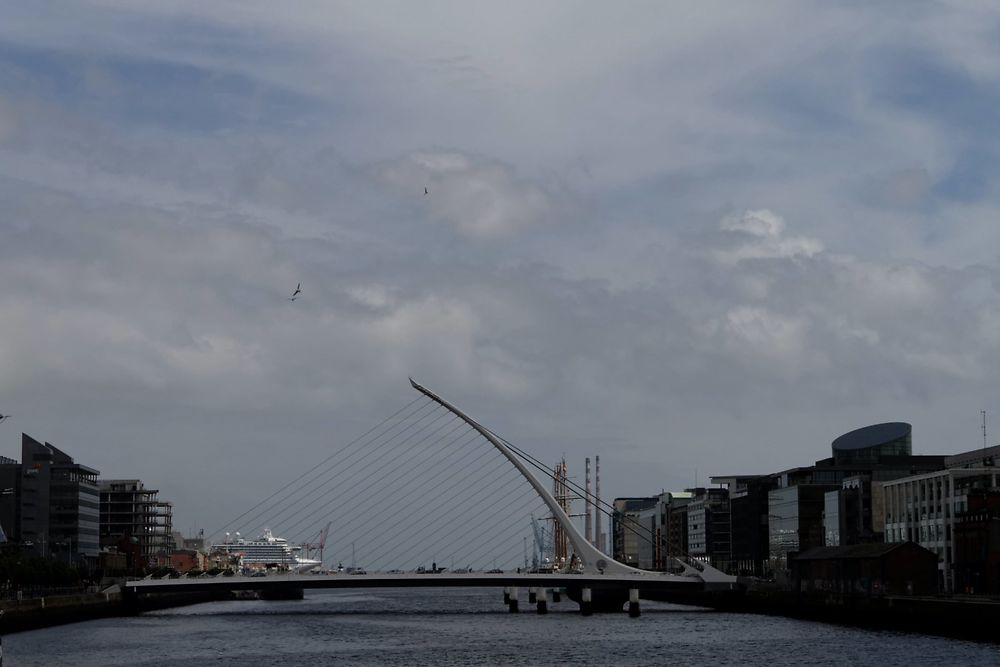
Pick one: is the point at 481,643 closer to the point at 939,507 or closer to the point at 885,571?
the point at 885,571

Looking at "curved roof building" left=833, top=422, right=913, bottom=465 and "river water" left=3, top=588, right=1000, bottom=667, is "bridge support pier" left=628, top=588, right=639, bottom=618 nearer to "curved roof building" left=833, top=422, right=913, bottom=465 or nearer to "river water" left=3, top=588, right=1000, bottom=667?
"river water" left=3, top=588, right=1000, bottom=667

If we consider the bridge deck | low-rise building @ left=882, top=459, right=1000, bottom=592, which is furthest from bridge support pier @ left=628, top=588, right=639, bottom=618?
low-rise building @ left=882, top=459, right=1000, bottom=592

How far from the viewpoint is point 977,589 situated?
4847 inches

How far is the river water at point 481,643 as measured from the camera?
8031 cm

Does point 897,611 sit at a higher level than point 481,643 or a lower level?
higher

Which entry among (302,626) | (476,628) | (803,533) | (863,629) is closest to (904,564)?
(863,629)

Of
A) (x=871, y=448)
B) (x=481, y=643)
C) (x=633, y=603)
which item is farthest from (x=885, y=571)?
(x=871, y=448)

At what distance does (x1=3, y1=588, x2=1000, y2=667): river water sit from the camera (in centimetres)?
8031

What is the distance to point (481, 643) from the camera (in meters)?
95.6

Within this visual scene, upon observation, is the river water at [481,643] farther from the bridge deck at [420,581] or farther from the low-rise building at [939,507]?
the low-rise building at [939,507]

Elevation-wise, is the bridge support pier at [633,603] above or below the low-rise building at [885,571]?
below

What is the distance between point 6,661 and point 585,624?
52.7 meters

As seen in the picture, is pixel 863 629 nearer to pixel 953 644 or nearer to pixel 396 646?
pixel 953 644

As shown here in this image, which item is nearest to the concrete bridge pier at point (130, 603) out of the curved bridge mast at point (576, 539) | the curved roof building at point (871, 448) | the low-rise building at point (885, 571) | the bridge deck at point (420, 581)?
the bridge deck at point (420, 581)
